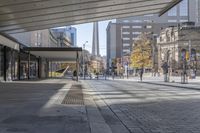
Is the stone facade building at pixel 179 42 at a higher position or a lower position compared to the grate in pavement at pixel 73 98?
higher

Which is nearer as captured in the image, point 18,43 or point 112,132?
point 112,132

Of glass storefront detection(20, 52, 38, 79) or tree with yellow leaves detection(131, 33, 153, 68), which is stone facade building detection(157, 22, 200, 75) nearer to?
tree with yellow leaves detection(131, 33, 153, 68)

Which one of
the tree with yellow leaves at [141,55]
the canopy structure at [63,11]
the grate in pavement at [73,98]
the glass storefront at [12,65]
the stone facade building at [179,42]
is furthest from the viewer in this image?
the tree with yellow leaves at [141,55]

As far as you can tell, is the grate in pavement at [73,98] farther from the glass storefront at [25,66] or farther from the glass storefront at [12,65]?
the glass storefront at [25,66]

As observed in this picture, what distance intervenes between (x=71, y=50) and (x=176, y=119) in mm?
39704

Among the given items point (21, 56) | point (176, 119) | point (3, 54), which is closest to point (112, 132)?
point (176, 119)

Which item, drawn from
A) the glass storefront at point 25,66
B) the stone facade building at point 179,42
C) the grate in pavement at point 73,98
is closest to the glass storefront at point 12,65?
the glass storefront at point 25,66

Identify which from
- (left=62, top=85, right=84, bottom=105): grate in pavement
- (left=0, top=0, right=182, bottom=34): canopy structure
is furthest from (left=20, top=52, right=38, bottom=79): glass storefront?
(left=62, top=85, right=84, bottom=105): grate in pavement

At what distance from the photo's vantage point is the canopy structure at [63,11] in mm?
34844

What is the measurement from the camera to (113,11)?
4225 centimetres

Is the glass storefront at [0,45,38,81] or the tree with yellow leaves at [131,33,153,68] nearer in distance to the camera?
the glass storefront at [0,45,38,81]

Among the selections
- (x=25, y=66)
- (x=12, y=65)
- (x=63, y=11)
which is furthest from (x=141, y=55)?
(x=63, y=11)

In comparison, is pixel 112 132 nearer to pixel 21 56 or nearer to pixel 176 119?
pixel 176 119

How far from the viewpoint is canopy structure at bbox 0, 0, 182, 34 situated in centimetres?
3484
